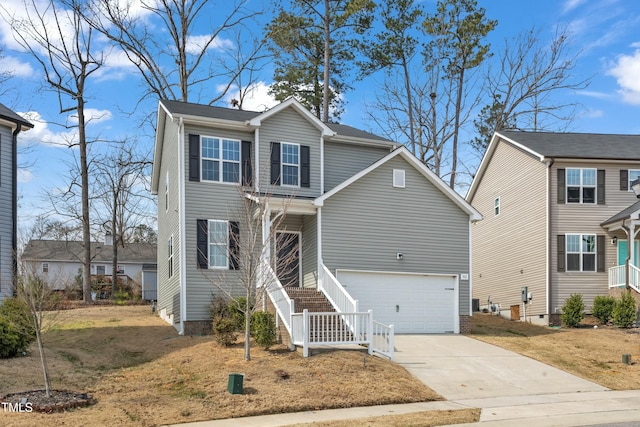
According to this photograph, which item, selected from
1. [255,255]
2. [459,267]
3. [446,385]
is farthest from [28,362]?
[459,267]

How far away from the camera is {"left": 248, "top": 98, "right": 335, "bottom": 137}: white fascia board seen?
20.5 metres

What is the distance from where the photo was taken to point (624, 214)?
78.2 ft

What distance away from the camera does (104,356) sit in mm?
15891

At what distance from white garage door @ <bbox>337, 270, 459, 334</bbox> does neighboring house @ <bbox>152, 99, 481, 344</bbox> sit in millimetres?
34

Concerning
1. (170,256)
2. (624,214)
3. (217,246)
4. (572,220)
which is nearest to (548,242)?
(572,220)

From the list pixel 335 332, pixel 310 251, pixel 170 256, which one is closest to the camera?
pixel 335 332

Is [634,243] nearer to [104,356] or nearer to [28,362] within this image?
[104,356]

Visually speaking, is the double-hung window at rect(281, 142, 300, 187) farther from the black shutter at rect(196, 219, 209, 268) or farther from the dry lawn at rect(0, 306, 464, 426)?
the dry lawn at rect(0, 306, 464, 426)

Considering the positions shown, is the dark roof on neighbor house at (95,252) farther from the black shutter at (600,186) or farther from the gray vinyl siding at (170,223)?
the black shutter at (600,186)

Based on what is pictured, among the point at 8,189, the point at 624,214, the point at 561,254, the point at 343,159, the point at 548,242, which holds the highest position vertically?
the point at 343,159

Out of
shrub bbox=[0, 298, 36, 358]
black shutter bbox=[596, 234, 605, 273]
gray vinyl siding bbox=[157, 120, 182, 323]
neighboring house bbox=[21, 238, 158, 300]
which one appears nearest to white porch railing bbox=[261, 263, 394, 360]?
gray vinyl siding bbox=[157, 120, 182, 323]

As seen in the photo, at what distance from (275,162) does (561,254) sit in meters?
12.1

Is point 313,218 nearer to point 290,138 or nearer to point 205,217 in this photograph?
point 290,138

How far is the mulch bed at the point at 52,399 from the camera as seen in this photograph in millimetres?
10484
